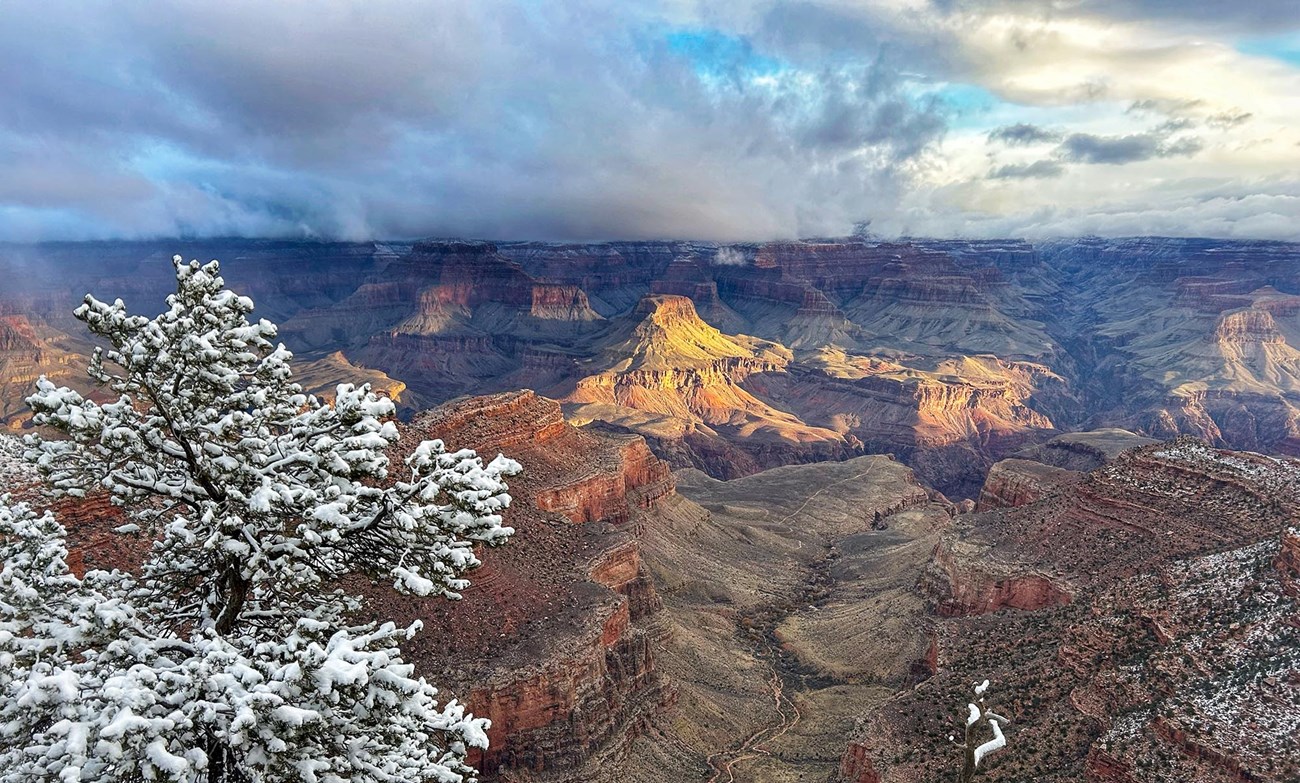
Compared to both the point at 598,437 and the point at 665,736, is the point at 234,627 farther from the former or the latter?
the point at 598,437

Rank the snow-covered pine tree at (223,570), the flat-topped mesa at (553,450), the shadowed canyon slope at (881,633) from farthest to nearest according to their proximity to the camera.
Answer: the flat-topped mesa at (553,450), the shadowed canyon slope at (881,633), the snow-covered pine tree at (223,570)

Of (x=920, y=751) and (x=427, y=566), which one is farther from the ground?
(x=427, y=566)

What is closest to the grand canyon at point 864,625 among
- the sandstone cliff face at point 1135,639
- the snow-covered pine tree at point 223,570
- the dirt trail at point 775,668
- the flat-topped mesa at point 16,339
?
the sandstone cliff face at point 1135,639

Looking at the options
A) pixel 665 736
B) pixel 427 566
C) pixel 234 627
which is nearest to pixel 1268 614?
pixel 665 736

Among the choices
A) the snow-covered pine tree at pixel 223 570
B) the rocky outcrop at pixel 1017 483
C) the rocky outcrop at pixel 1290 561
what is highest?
the snow-covered pine tree at pixel 223 570

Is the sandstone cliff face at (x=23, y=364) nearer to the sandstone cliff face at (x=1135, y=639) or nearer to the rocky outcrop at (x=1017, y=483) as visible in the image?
the rocky outcrop at (x=1017, y=483)

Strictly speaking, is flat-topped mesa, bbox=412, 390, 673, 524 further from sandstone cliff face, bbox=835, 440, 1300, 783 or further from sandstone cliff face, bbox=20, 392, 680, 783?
sandstone cliff face, bbox=835, 440, 1300, 783

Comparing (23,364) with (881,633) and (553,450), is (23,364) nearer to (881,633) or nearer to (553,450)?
(553,450)

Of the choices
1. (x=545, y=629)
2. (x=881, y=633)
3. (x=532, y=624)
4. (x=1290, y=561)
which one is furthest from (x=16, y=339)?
(x=1290, y=561)
